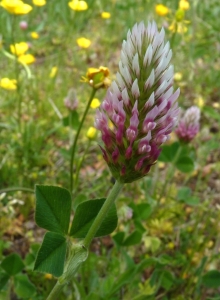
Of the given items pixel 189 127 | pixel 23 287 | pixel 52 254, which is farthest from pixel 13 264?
pixel 189 127

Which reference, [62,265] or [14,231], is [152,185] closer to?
[14,231]

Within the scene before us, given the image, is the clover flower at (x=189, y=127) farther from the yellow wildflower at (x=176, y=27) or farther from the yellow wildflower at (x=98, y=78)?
the yellow wildflower at (x=98, y=78)

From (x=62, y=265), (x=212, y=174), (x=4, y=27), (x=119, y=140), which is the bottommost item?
(x=212, y=174)

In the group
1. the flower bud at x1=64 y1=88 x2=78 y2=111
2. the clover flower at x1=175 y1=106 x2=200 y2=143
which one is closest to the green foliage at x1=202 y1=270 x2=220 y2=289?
the clover flower at x1=175 y1=106 x2=200 y2=143

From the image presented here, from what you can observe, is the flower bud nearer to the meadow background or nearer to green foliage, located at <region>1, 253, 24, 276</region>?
the meadow background

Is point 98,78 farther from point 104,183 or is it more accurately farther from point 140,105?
point 104,183

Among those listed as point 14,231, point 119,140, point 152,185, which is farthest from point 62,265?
point 152,185
